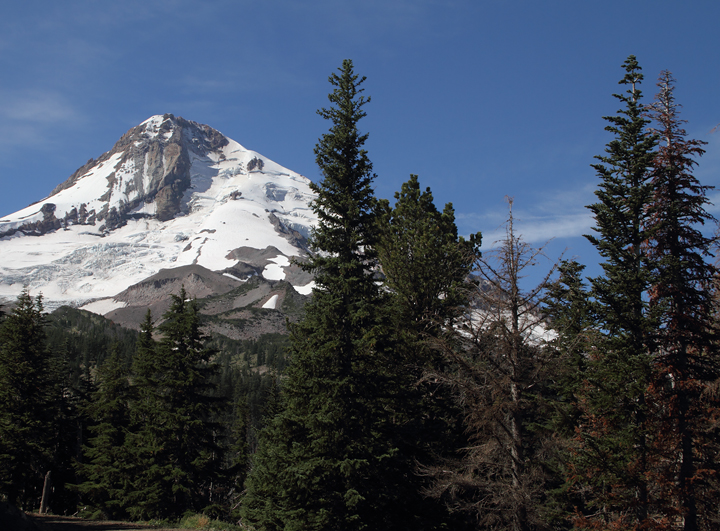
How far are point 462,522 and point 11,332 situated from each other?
97.7 ft

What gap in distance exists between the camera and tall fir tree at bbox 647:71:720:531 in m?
16.5

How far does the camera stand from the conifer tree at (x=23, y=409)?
31.5 m

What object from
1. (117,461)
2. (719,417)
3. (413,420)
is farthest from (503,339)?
(117,461)

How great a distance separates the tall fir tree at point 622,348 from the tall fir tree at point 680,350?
0.42m

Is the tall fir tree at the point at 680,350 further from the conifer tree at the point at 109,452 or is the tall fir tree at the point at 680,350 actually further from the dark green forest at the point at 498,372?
the conifer tree at the point at 109,452

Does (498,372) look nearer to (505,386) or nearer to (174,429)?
(505,386)

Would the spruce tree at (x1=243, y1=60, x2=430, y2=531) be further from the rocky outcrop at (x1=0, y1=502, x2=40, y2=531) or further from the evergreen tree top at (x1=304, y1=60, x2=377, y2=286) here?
the rocky outcrop at (x1=0, y1=502, x2=40, y2=531)

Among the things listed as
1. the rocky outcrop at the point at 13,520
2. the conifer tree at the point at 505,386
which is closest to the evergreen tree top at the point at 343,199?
the conifer tree at the point at 505,386

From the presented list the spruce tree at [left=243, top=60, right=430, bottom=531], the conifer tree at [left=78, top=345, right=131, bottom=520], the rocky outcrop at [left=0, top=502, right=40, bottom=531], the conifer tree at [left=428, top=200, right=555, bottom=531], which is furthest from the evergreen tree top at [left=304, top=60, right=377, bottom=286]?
the conifer tree at [left=78, top=345, right=131, bottom=520]

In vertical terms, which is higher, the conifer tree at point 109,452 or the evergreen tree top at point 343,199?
the evergreen tree top at point 343,199

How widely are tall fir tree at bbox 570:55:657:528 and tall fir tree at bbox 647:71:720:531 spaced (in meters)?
0.42

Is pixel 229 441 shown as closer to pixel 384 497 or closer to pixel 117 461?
pixel 117 461

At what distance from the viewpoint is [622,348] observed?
58.9 feet

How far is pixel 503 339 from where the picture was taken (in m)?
15.3
